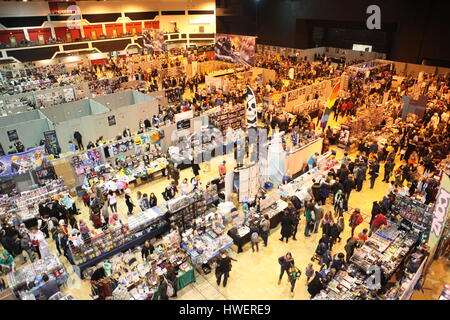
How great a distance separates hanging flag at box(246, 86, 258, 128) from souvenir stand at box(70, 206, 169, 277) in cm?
583

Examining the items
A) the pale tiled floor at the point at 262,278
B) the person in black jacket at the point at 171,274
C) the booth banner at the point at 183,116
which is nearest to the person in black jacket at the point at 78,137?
the booth banner at the point at 183,116

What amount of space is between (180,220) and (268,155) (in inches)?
186

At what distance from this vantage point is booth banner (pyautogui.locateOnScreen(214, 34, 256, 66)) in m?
22.9

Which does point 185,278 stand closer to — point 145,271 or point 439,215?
point 145,271

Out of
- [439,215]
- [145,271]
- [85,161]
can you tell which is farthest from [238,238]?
[85,161]

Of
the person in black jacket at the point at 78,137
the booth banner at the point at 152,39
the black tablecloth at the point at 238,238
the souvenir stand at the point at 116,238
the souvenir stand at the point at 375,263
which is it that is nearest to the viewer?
the souvenir stand at the point at 375,263

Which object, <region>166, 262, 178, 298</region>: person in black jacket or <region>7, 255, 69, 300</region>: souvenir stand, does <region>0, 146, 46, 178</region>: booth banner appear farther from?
<region>166, 262, 178, 298</region>: person in black jacket

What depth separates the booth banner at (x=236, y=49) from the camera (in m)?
22.9

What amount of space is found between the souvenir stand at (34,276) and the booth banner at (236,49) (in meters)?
18.6

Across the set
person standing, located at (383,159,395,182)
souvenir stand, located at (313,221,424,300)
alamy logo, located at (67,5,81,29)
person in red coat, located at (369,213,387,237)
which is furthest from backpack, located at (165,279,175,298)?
alamy logo, located at (67,5,81,29)

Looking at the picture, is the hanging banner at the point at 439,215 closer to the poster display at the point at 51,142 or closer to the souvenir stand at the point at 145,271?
the souvenir stand at the point at 145,271

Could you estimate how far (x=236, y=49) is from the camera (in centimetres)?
2380

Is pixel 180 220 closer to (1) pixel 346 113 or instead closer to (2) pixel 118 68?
(1) pixel 346 113

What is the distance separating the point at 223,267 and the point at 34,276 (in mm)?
4991
